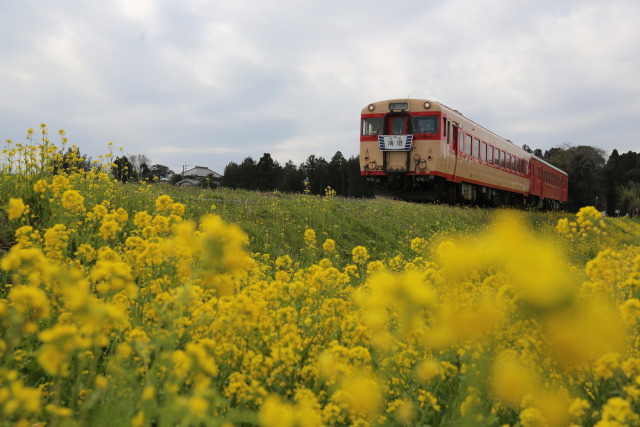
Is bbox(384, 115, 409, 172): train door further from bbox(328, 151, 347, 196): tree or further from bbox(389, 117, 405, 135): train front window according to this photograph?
bbox(328, 151, 347, 196): tree

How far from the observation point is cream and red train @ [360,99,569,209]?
1437cm

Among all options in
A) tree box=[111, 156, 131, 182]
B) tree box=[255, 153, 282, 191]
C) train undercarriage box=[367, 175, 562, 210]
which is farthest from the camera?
tree box=[255, 153, 282, 191]

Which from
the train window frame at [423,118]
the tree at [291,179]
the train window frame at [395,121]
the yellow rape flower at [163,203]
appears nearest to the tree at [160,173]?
the train window frame at [395,121]

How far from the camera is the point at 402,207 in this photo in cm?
1224

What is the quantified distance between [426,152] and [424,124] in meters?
0.79

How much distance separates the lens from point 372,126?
1527 cm

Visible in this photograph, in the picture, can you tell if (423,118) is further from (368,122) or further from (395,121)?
(368,122)

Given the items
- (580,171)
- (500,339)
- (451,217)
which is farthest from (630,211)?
(500,339)

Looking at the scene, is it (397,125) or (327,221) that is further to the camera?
(397,125)

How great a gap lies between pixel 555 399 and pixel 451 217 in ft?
36.7

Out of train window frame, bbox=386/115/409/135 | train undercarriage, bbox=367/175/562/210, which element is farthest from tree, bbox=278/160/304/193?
train window frame, bbox=386/115/409/135

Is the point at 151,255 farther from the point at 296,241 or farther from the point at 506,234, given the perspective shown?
the point at 296,241

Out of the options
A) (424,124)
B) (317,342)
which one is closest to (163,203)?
(317,342)

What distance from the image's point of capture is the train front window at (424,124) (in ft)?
46.6
